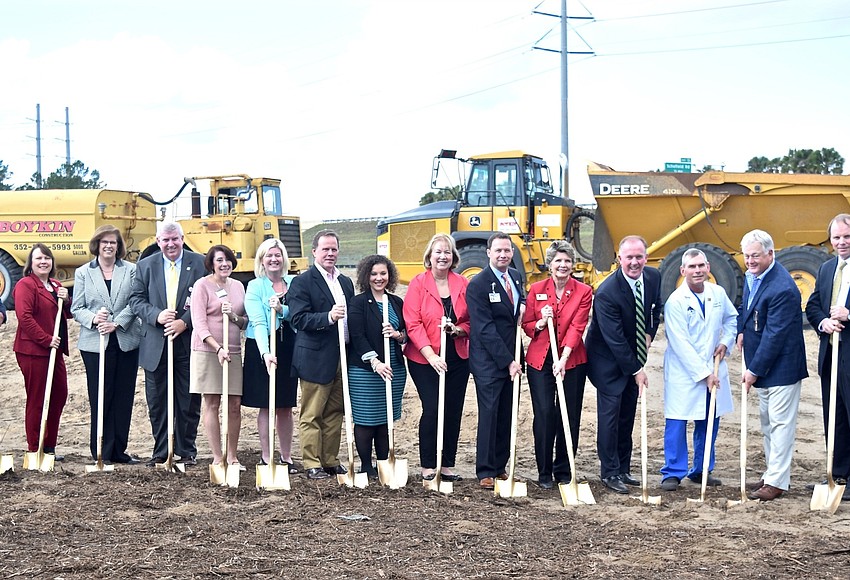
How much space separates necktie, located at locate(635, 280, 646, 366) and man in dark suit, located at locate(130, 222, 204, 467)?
3384mm

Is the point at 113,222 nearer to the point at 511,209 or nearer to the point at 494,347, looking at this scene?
the point at 511,209

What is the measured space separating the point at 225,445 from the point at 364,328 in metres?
1.33

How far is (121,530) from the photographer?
5.83 metres

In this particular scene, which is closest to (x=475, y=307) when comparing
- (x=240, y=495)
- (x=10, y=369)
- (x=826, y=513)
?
(x=240, y=495)

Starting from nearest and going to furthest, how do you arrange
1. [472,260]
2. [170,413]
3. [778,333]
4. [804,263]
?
[778,333]
[170,413]
[804,263]
[472,260]

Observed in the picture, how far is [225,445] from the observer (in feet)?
23.7

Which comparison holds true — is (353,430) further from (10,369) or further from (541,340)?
(10,369)

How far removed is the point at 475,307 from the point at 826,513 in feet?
8.78

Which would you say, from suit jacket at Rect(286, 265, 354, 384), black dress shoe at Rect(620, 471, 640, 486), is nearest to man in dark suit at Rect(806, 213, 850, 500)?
black dress shoe at Rect(620, 471, 640, 486)

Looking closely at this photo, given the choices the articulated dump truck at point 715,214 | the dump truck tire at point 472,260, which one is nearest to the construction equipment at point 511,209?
the dump truck tire at point 472,260

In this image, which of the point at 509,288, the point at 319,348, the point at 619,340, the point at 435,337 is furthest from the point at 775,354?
the point at 319,348

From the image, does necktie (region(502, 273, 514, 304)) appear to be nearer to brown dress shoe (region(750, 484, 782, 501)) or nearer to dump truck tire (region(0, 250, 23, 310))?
brown dress shoe (region(750, 484, 782, 501))

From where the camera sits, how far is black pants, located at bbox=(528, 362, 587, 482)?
7176 mm

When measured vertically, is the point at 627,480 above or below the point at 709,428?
below
